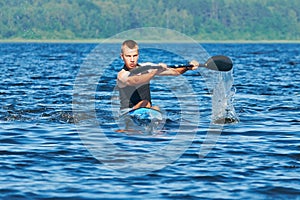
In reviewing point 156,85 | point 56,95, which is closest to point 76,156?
point 56,95

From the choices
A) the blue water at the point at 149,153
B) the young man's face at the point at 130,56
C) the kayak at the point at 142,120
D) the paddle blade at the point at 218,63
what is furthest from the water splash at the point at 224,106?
the young man's face at the point at 130,56

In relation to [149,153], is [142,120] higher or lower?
higher

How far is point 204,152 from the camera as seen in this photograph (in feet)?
44.2

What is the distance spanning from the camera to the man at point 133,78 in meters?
15.0

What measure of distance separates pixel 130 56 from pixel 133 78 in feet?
1.73

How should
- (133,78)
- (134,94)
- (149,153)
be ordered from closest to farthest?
(149,153)
(133,78)
(134,94)

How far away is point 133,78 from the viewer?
15.2 m

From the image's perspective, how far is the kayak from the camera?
15539 millimetres

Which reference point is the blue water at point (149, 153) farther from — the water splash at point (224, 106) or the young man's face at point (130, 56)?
the young man's face at point (130, 56)

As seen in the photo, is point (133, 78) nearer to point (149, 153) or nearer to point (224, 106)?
point (149, 153)

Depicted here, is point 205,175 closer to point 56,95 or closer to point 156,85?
point 56,95

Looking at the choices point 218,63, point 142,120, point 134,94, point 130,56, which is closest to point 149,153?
point 142,120

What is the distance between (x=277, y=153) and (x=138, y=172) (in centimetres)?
327

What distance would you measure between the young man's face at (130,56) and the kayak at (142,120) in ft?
3.52
